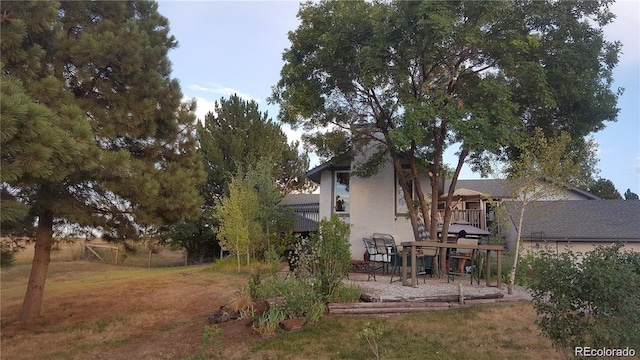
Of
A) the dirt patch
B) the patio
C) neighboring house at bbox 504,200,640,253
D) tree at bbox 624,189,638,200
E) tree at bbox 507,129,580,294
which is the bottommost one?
the dirt patch

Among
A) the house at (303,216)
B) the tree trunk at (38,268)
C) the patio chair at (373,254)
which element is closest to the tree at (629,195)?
the house at (303,216)

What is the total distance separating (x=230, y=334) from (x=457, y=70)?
Answer: 28.7 feet

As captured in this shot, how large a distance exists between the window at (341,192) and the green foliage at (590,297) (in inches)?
468

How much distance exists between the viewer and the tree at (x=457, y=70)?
989 cm

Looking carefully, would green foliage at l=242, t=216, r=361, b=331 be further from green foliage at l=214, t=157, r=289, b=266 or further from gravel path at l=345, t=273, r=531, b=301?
green foliage at l=214, t=157, r=289, b=266

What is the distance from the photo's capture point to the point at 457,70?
36.7 feet

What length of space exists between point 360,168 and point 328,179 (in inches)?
90.2

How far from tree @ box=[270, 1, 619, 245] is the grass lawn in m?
4.83

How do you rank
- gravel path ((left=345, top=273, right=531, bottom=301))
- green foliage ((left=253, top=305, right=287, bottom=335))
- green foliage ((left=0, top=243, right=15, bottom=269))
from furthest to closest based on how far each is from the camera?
green foliage ((left=0, top=243, right=15, bottom=269)) → gravel path ((left=345, top=273, right=531, bottom=301)) → green foliage ((left=253, top=305, right=287, bottom=335))

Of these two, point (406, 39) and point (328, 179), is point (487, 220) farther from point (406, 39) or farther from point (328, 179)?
point (406, 39)

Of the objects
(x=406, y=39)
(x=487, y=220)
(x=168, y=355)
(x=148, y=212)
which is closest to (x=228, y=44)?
(x=406, y=39)

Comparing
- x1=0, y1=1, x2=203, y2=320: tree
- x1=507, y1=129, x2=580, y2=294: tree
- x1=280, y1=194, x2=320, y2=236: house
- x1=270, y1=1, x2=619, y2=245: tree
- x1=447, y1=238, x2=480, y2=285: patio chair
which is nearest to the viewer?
x1=0, y1=1, x2=203, y2=320: tree

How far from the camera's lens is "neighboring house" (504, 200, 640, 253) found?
15883 mm
